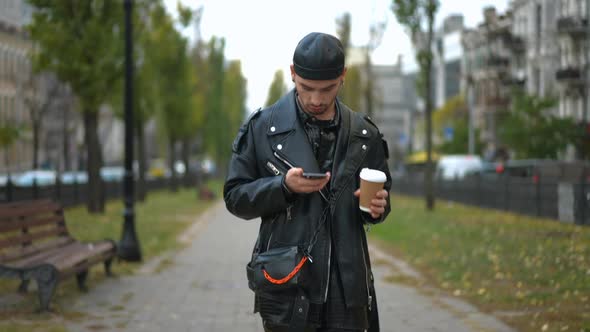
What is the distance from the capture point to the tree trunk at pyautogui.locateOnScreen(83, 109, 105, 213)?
95.0ft

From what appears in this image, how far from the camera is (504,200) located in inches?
1099

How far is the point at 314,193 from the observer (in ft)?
15.0

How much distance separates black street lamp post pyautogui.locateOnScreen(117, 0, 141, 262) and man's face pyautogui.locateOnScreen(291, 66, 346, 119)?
38.1 feet

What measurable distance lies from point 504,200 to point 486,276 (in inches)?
604

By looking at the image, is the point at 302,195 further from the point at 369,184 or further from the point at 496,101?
the point at 496,101

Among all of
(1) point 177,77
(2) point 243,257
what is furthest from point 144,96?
(2) point 243,257

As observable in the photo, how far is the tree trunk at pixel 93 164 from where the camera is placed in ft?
95.0

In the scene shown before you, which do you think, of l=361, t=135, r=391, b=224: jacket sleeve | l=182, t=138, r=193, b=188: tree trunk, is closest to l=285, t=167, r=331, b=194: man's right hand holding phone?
l=361, t=135, r=391, b=224: jacket sleeve

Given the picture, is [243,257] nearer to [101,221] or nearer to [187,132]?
[101,221]

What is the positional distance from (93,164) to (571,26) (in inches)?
1127

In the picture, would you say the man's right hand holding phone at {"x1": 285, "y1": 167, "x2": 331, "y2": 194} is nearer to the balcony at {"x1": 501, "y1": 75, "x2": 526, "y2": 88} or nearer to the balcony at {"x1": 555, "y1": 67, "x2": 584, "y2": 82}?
the balcony at {"x1": 555, "y1": 67, "x2": 584, "y2": 82}

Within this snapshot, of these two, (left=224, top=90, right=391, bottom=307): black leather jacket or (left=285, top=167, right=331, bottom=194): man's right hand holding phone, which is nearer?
(left=285, top=167, right=331, bottom=194): man's right hand holding phone

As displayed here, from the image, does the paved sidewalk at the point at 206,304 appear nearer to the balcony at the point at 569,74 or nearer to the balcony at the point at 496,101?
the balcony at the point at 569,74

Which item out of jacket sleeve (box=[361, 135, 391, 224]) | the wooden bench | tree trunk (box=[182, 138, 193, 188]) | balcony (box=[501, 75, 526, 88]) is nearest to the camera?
jacket sleeve (box=[361, 135, 391, 224])
